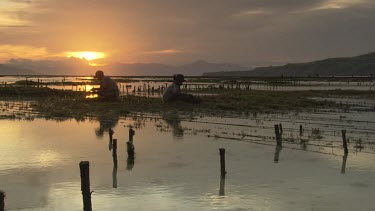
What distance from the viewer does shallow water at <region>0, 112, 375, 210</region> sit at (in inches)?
389

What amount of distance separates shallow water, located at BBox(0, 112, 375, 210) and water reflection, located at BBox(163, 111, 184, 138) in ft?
0.30

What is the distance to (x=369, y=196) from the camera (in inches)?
402

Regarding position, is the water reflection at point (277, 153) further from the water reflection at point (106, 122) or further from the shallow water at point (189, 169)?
the water reflection at point (106, 122)

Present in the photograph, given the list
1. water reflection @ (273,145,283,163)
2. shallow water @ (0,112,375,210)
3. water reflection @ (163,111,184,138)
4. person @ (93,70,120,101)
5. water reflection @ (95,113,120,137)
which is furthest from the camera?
person @ (93,70,120,101)

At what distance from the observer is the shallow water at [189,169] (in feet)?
32.4

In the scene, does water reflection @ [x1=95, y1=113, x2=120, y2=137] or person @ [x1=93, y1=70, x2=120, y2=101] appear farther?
person @ [x1=93, y1=70, x2=120, y2=101]

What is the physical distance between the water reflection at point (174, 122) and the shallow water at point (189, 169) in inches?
3.6

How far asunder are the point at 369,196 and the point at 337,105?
887 inches

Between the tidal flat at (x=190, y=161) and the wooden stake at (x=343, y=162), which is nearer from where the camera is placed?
the tidal flat at (x=190, y=161)

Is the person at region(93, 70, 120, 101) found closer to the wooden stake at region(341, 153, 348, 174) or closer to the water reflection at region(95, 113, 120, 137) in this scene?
the water reflection at region(95, 113, 120, 137)

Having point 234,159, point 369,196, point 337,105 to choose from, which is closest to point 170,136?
point 234,159

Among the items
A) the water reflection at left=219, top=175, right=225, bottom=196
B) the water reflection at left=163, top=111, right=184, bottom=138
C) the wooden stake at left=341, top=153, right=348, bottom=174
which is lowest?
the water reflection at left=219, top=175, right=225, bottom=196

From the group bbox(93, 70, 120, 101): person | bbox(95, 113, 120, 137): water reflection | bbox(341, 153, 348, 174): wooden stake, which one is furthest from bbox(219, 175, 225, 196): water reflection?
bbox(93, 70, 120, 101): person

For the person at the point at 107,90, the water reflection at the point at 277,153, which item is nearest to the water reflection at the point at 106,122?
the person at the point at 107,90
